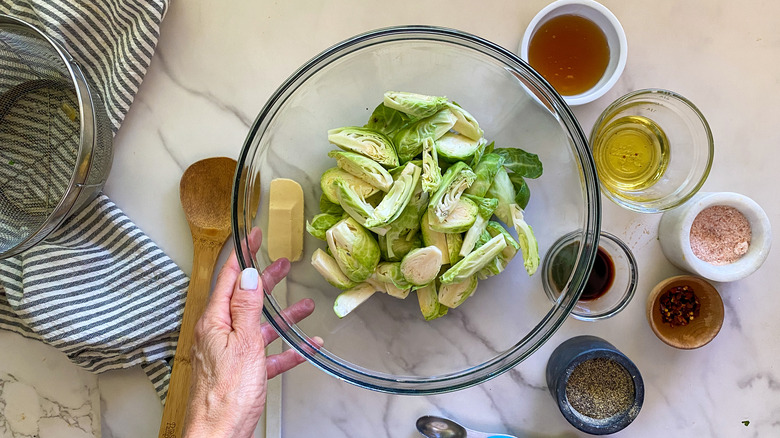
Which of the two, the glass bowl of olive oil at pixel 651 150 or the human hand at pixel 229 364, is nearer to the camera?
the human hand at pixel 229 364

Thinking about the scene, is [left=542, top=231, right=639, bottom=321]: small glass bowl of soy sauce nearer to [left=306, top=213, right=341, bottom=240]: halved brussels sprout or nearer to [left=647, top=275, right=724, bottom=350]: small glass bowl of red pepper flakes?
[left=647, top=275, right=724, bottom=350]: small glass bowl of red pepper flakes

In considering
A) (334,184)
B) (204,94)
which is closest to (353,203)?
(334,184)

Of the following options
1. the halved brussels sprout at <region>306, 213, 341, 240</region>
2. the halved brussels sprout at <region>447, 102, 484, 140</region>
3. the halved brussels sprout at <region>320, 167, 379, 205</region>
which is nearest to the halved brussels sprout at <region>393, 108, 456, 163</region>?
the halved brussels sprout at <region>447, 102, 484, 140</region>

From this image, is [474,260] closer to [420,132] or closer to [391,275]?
[391,275]

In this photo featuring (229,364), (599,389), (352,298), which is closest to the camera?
(229,364)

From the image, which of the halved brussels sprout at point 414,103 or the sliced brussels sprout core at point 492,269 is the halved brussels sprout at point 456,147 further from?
the sliced brussels sprout core at point 492,269

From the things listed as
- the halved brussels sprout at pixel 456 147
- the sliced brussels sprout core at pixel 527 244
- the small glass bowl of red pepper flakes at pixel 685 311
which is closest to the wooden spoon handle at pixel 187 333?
the halved brussels sprout at pixel 456 147

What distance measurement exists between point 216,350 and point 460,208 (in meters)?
0.65

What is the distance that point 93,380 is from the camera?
1.54 metres

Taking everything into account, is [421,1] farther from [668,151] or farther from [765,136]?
[765,136]

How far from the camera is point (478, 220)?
50.1 inches

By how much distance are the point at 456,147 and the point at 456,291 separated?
0.35 m

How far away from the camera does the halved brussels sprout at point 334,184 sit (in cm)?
127

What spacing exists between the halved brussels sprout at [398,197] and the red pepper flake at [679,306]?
2.59 ft
